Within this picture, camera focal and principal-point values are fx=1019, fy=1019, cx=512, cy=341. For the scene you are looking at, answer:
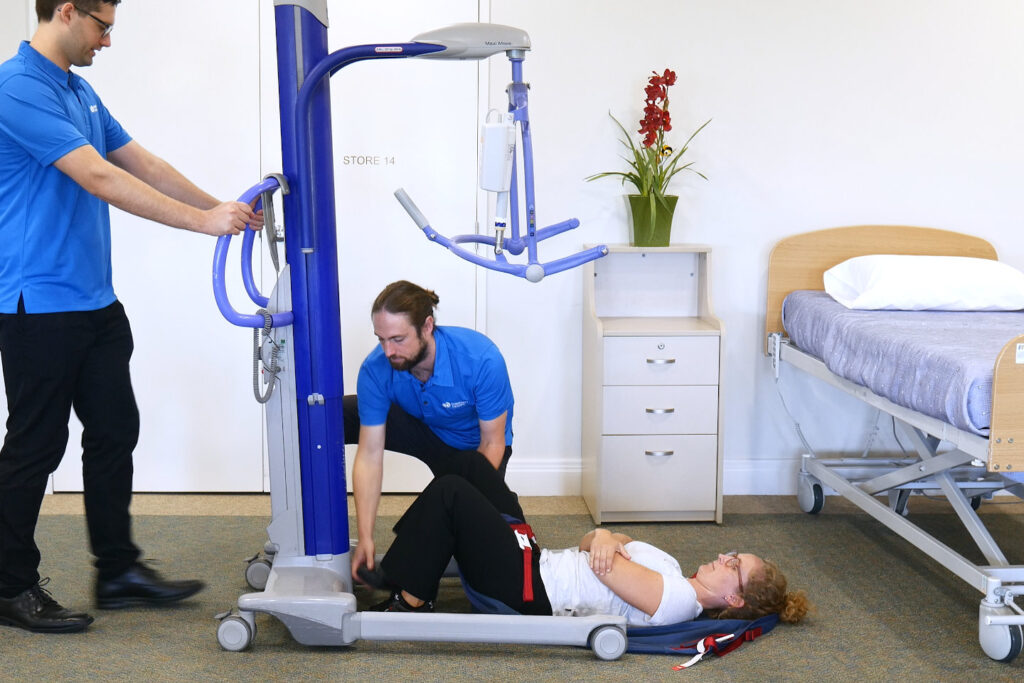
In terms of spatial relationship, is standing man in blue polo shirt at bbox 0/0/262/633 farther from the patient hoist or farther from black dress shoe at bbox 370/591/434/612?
black dress shoe at bbox 370/591/434/612

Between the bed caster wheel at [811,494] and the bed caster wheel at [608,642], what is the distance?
Answer: 4.70 feet

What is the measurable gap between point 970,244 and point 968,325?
861mm

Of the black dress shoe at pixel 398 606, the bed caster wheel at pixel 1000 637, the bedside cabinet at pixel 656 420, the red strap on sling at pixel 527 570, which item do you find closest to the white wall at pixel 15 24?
the bedside cabinet at pixel 656 420

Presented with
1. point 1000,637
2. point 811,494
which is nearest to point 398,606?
point 1000,637

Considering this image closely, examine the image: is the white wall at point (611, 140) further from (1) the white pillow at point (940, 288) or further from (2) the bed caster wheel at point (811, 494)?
(1) the white pillow at point (940, 288)

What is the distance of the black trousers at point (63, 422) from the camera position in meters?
2.34

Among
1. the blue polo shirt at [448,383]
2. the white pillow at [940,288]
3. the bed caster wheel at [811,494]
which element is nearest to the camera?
the blue polo shirt at [448,383]

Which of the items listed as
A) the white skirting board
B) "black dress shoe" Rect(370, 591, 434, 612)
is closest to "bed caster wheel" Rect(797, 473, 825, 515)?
the white skirting board

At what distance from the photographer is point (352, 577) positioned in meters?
2.54

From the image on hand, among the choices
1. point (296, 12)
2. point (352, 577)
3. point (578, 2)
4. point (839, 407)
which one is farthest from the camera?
point (839, 407)

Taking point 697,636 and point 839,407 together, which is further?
point 839,407

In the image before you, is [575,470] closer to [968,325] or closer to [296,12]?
[968,325]

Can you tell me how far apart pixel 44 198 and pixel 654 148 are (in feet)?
6.69

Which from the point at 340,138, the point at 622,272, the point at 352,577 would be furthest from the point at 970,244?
the point at 352,577
